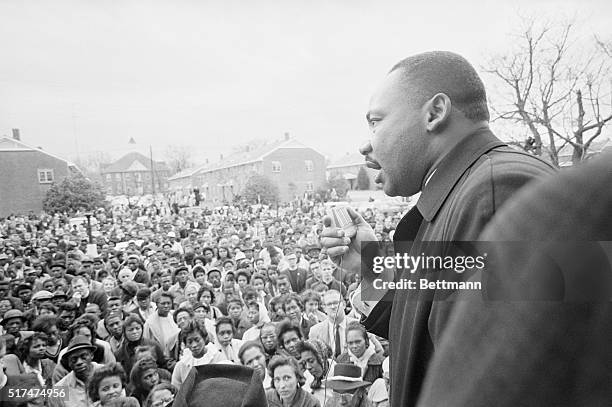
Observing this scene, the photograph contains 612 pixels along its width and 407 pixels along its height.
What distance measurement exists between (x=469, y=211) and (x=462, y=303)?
0.55 feet

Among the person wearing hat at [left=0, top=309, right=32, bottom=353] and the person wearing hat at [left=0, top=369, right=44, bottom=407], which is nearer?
the person wearing hat at [left=0, top=369, right=44, bottom=407]

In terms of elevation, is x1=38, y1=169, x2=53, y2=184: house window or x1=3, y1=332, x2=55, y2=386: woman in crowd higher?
x1=38, y1=169, x2=53, y2=184: house window

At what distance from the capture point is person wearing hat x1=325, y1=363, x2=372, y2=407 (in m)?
2.50

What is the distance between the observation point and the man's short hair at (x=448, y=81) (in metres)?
0.58

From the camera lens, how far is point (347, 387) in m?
2.50

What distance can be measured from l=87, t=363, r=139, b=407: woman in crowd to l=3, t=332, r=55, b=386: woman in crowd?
0.46 m

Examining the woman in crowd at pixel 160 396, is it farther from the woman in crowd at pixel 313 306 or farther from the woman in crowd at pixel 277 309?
the woman in crowd at pixel 313 306

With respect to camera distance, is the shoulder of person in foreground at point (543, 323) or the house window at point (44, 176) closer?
the shoulder of person in foreground at point (543, 323)

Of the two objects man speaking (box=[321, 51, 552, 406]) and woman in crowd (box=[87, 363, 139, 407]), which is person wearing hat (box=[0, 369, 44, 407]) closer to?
woman in crowd (box=[87, 363, 139, 407])

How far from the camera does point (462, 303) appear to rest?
24cm

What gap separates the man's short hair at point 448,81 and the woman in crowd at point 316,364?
246 cm

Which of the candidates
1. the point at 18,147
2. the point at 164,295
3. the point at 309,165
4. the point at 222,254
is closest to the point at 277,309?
the point at 164,295

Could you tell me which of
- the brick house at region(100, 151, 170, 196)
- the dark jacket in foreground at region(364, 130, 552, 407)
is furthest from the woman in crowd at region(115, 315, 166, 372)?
the brick house at region(100, 151, 170, 196)

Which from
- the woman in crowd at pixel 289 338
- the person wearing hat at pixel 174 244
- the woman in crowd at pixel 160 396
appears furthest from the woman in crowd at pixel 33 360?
the person wearing hat at pixel 174 244
